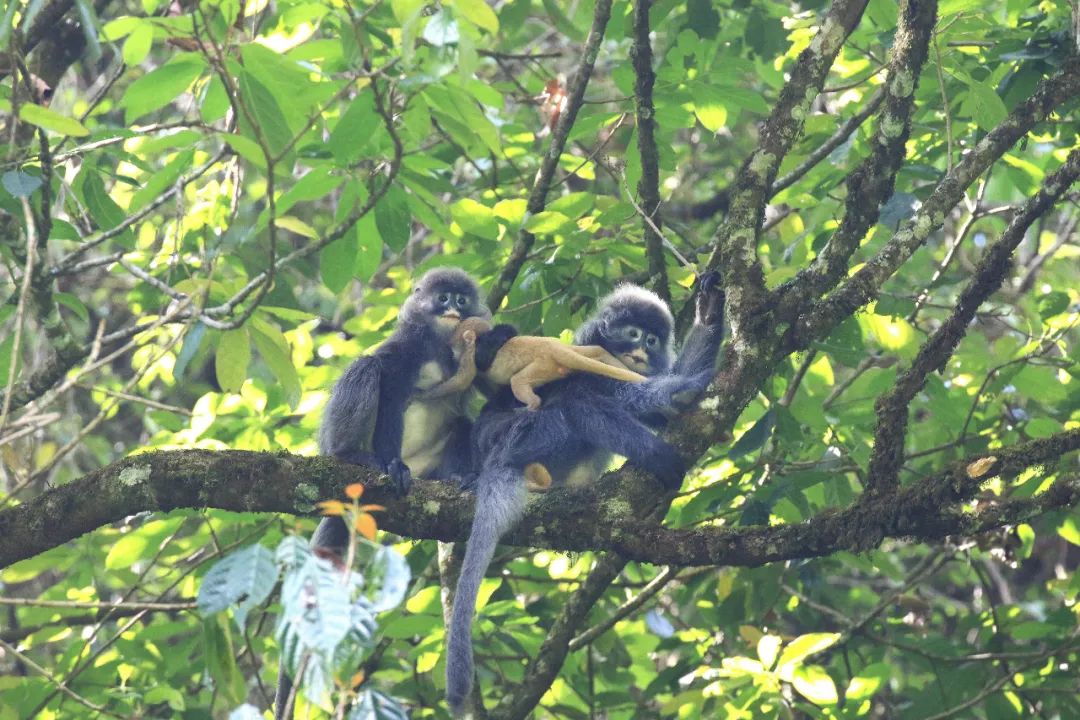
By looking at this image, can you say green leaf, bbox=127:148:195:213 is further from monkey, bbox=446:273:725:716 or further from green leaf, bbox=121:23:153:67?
monkey, bbox=446:273:725:716

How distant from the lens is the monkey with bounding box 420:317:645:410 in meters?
5.32

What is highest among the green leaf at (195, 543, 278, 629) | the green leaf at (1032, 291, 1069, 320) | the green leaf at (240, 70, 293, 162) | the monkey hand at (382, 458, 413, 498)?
the green leaf at (1032, 291, 1069, 320)

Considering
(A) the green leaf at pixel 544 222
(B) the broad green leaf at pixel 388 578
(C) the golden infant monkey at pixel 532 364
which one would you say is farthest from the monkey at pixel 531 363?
(B) the broad green leaf at pixel 388 578

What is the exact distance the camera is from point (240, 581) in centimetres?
262

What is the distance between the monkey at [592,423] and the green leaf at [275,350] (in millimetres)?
867

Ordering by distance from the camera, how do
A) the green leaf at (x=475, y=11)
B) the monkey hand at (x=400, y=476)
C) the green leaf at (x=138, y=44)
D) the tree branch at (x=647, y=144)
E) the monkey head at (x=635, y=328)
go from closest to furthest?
the green leaf at (x=475, y=11) < the green leaf at (x=138, y=44) < the monkey hand at (x=400, y=476) < the tree branch at (x=647, y=144) < the monkey head at (x=635, y=328)

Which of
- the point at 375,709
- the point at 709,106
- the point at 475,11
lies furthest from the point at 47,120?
the point at 709,106

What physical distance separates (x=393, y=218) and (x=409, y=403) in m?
1.00

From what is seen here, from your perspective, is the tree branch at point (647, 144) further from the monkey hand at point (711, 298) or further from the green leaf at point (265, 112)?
the green leaf at point (265, 112)

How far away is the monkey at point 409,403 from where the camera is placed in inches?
200

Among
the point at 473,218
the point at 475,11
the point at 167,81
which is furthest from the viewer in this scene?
the point at 473,218

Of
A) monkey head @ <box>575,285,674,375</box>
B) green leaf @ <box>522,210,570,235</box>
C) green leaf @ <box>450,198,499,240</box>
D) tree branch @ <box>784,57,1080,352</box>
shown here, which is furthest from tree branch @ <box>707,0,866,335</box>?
green leaf @ <box>450,198,499,240</box>

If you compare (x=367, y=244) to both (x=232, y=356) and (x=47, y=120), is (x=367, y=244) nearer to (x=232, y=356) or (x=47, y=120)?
(x=232, y=356)

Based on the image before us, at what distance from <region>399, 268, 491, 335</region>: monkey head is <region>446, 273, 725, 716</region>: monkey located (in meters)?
0.47
